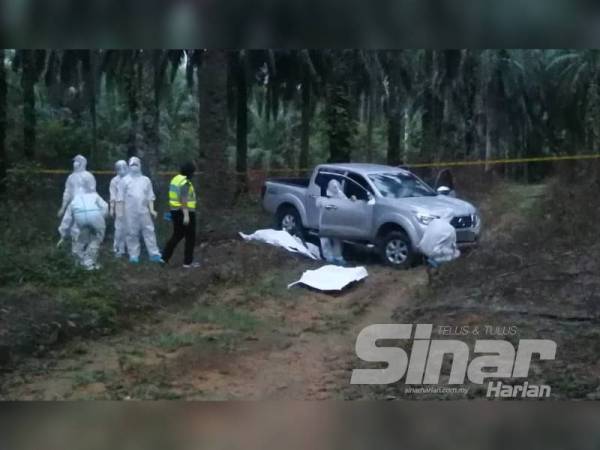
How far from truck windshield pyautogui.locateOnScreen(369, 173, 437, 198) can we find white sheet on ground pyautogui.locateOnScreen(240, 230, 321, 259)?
1.87 ft

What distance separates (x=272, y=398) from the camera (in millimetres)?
4883

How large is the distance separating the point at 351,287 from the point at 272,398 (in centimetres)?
86

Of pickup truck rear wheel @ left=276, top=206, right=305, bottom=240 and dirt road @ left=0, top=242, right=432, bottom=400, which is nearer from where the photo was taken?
dirt road @ left=0, top=242, right=432, bottom=400

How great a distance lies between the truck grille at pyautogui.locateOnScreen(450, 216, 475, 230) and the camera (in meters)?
4.90

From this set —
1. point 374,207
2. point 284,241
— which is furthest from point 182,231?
point 374,207

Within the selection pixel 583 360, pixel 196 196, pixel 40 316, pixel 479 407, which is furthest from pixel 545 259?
pixel 40 316

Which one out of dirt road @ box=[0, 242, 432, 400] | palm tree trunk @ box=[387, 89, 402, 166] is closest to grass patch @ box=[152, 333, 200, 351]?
dirt road @ box=[0, 242, 432, 400]

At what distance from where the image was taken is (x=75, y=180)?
15.9 feet

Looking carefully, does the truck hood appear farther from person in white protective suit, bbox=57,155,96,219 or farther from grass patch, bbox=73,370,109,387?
grass patch, bbox=73,370,109,387

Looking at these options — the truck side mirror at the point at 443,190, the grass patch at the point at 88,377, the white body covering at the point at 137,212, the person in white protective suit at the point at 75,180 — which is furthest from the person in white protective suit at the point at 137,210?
the truck side mirror at the point at 443,190

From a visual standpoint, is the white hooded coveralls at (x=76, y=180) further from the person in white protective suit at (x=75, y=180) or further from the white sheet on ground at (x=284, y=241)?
the white sheet on ground at (x=284, y=241)

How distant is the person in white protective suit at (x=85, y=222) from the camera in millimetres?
4874

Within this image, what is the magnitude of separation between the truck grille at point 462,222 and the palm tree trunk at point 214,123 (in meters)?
1.45

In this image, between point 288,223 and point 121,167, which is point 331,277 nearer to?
point 288,223
